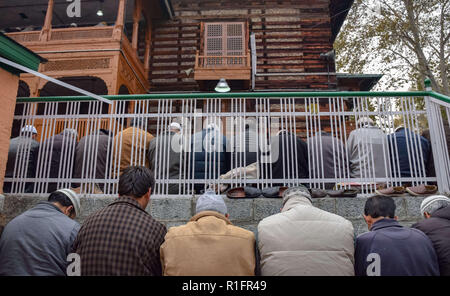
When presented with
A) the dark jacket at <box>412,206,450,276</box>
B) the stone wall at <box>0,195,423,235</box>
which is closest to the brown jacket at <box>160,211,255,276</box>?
the dark jacket at <box>412,206,450,276</box>

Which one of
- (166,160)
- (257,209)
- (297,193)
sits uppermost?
(166,160)

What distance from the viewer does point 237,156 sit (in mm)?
4918

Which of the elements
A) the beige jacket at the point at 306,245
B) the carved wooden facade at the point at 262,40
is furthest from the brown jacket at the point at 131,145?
the carved wooden facade at the point at 262,40

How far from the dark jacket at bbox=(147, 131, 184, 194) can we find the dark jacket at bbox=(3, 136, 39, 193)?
74.6 inches

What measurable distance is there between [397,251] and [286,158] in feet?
8.44

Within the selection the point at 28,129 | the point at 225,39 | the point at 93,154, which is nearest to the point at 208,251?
the point at 93,154

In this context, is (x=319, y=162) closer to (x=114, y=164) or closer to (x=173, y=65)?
(x=114, y=164)

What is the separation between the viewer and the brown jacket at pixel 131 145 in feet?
16.2

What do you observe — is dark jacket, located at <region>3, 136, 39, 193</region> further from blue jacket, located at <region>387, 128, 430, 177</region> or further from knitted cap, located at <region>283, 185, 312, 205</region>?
blue jacket, located at <region>387, 128, 430, 177</region>

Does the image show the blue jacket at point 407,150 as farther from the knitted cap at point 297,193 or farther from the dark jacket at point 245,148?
the knitted cap at point 297,193

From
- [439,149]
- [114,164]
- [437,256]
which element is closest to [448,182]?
[439,149]

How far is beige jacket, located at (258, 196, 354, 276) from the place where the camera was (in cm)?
230

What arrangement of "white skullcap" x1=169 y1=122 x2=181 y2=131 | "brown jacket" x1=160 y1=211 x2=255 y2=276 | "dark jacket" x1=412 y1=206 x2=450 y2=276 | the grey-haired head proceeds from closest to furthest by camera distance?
"brown jacket" x1=160 y1=211 x2=255 y2=276 < "dark jacket" x1=412 y1=206 x2=450 y2=276 < the grey-haired head < "white skullcap" x1=169 y1=122 x2=181 y2=131

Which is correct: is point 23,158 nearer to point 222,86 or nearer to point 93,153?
point 93,153
